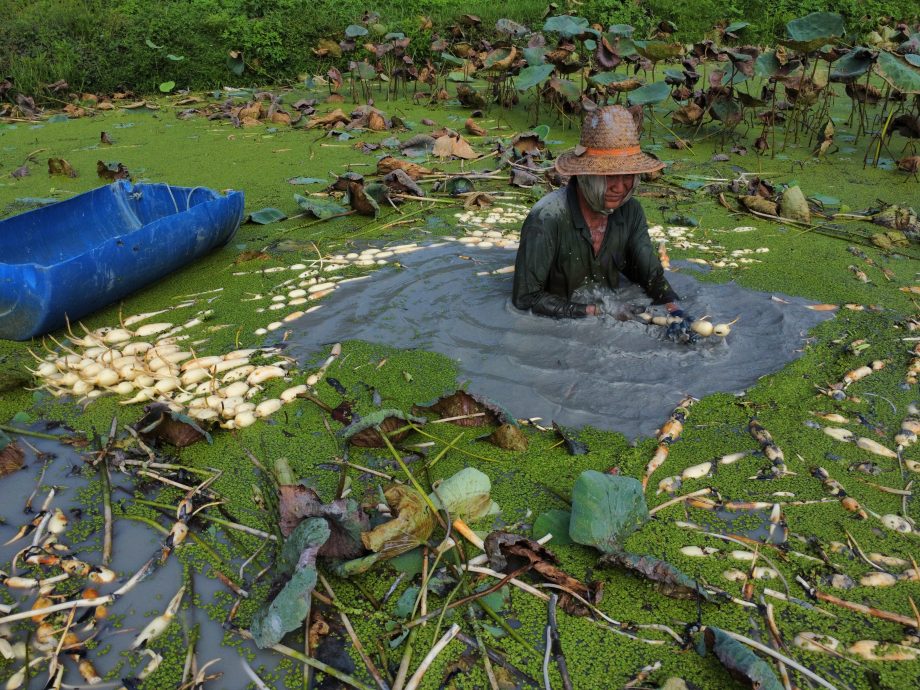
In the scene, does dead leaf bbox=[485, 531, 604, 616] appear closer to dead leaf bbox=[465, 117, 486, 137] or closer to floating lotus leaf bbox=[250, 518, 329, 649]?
floating lotus leaf bbox=[250, 518, 329, 649]

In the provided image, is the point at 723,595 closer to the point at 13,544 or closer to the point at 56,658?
the point at 56,658

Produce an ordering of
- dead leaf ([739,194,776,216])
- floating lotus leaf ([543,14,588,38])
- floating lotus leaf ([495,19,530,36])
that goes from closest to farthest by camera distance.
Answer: dead leaf ([739,194,776,216]), floating lotus leaf ([543,14,588,38]), floating lotus leaf ([495,19,530,36])

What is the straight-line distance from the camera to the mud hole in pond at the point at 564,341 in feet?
9.12

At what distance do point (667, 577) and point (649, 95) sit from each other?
17.3ft

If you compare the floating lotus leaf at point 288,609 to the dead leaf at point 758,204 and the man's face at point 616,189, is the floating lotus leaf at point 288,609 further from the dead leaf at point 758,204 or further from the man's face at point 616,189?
the dead leaf at point 758,204

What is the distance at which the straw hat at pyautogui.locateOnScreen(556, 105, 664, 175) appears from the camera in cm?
286

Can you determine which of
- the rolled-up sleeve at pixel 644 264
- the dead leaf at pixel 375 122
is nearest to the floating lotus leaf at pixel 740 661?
the rolled-up sleeve at pixel 644 264

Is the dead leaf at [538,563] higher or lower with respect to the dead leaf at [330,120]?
lower

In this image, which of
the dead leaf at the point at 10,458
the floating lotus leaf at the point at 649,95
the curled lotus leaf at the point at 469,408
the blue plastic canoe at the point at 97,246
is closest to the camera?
the dead leaf at the point at 10,458

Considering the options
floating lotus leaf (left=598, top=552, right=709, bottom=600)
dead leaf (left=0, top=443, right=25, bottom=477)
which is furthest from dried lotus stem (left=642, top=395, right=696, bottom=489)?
dead leaf (left=0, top=443, right=25, bottom=477)

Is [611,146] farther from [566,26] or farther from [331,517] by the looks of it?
[566,26]

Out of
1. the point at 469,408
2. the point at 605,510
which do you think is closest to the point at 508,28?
the point at 469,408

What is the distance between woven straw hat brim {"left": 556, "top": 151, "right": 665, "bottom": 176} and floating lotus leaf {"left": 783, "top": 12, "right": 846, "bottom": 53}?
3.61 meters

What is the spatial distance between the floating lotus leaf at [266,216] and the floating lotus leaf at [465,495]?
316 cm
